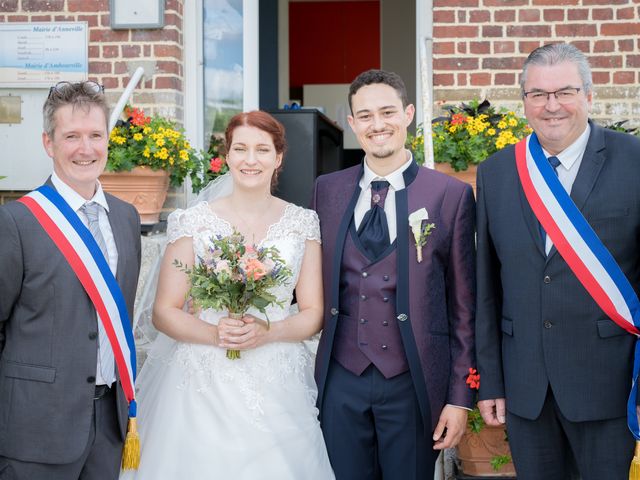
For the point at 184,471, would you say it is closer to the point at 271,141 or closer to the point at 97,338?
the point at 97,338

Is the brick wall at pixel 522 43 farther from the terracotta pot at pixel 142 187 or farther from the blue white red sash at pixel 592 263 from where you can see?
the blue white red sash at pixel 592 263

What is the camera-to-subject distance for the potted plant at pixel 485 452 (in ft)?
11.1

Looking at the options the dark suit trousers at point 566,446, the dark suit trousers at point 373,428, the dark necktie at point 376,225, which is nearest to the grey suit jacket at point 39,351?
the dark suit trousers at point 373,428

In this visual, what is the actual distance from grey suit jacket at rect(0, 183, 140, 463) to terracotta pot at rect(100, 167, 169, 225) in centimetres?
215

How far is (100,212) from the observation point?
2639 millimetres

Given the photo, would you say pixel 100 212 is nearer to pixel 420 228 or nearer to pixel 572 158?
pixel 420 228

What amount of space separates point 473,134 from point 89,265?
248 centimetres

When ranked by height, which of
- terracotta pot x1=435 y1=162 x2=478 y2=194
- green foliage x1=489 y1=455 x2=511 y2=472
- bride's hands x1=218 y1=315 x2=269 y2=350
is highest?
terracotta pot x1=435 y1=162 x2=478 y2=194

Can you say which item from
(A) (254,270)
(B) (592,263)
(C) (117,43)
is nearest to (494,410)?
(B) (592,263)

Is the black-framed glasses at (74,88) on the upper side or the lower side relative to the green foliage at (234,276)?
upper

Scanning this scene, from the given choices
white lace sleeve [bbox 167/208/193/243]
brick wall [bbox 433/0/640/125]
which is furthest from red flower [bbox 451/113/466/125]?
white lace sleeve [bbox 167/208/193/243]

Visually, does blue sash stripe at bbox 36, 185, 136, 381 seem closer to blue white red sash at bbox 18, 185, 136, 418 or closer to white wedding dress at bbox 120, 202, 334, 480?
blue white red sash at bbox 18, 185, 136, 418

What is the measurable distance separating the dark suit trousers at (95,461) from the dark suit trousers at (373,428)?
737 millimetres

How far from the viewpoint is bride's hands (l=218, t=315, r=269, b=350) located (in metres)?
2.71
